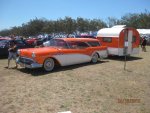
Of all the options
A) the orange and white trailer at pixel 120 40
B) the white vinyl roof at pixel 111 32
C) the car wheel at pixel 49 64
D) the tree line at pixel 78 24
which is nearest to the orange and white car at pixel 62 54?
the car wheel at pixel 49 64

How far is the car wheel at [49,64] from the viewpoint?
10.8 metres

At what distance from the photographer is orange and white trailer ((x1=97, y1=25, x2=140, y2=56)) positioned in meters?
16.3

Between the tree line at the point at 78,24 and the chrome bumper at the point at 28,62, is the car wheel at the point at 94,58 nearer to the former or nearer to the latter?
the chrome bumper at the point at 28,62

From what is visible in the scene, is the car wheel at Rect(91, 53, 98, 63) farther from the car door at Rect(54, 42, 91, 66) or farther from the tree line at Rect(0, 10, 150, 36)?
the tree line at Rect(0, 10, 150, 36)

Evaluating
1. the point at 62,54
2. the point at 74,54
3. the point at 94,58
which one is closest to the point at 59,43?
the point at 62,54

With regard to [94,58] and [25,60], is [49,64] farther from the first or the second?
[94,58]

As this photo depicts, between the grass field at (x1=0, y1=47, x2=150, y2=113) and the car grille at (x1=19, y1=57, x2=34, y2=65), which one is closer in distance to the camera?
the grass field at (x1=0, y1=47, x2=150, y2=113)

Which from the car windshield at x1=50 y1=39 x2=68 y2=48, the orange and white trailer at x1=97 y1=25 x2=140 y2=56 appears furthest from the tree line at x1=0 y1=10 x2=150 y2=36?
the car windshield at x1=50 y1=39 x2=68 y2=48

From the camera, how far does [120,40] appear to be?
53.3ft

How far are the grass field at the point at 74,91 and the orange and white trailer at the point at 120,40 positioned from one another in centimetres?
544

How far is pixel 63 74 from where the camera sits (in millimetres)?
10398

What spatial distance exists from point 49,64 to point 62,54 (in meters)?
0.92

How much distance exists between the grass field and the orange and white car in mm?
539

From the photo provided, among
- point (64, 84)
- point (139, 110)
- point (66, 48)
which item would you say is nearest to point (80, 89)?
point (64, 84)
